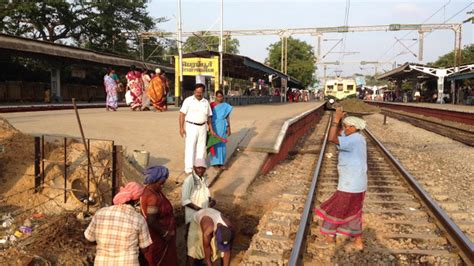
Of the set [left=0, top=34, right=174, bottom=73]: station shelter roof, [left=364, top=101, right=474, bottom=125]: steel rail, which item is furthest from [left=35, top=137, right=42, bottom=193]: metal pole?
[left=364, top=101, right=474, bottom=125]: steel rail

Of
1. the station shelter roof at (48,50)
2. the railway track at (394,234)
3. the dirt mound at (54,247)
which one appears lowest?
the railway track at (394,234)

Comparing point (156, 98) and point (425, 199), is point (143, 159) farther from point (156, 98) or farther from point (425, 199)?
point (156, 98)

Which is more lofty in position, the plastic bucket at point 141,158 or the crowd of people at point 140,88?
the crowd of people at point 140,88

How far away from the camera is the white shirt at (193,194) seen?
460cm

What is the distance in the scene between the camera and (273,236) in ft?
15.7

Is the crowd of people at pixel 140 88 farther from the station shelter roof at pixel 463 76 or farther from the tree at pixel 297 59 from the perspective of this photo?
the tree at pixel 297 59

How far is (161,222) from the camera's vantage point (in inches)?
153

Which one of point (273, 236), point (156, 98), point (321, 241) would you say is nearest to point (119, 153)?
point (273, 236)

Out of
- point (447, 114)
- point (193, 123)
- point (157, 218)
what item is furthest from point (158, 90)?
point (447, 114)

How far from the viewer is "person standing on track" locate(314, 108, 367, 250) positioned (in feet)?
14.7

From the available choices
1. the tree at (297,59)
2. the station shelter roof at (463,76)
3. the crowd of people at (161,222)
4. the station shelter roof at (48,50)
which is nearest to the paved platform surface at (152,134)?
the crowd of people at (161,222)

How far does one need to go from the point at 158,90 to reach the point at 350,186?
37.9ft

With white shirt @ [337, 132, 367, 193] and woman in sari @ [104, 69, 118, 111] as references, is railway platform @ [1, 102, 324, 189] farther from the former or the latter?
woman in sari @ [104, 69, 118, 111]

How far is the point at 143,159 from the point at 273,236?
3098mm
